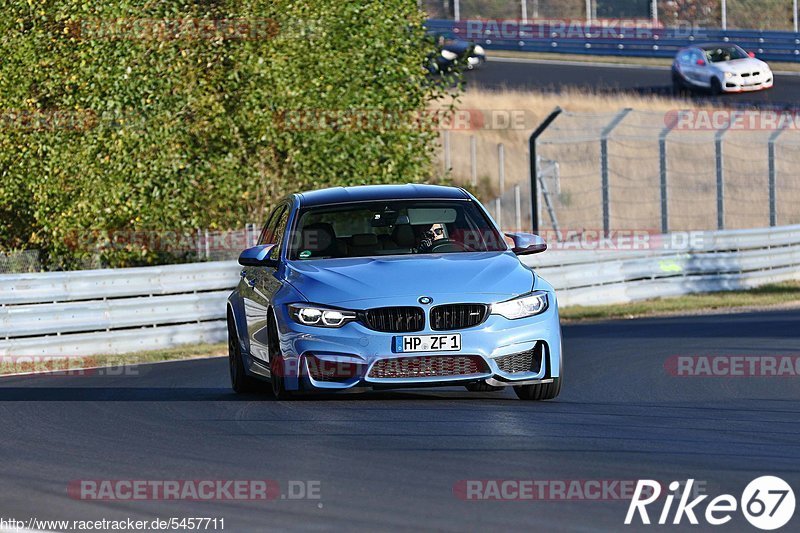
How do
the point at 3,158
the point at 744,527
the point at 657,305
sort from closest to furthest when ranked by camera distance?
the point at 744,527 < the point at 3,158 < the point at 657,305

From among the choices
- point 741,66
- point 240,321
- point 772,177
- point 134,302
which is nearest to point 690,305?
point 772,177

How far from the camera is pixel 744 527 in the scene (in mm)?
6242

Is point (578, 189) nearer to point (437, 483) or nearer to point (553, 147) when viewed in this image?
point (553, 147)

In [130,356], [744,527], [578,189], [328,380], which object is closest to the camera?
[744,527]

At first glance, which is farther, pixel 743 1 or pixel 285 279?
pixel 743 1

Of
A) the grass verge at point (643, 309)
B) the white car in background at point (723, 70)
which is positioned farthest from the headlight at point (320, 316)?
the white car in background at point (723, 70)

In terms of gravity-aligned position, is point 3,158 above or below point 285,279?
below

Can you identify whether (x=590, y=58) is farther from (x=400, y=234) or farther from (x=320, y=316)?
(x=320, y=316)

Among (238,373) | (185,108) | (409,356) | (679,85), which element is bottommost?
(679,85)

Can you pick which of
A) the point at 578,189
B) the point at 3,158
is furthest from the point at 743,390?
the point at 578,189

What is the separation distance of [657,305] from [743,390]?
1225cm

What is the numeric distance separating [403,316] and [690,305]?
14.4 meters

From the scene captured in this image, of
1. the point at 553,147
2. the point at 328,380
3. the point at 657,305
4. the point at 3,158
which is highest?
the point at 328,380

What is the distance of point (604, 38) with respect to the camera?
53.1 m
